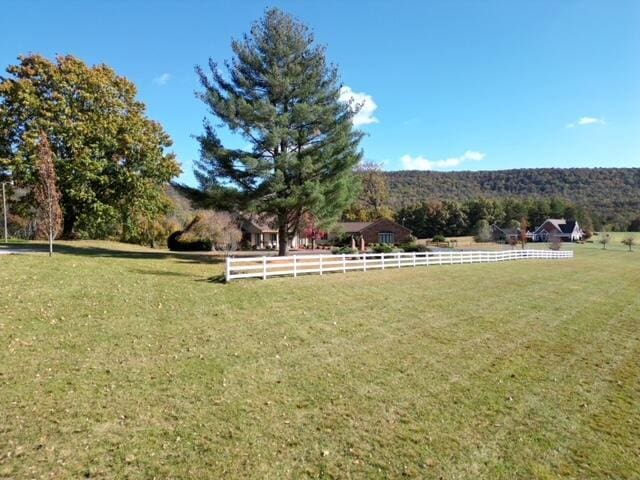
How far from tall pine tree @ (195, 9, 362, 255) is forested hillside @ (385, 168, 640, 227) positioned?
100 meters

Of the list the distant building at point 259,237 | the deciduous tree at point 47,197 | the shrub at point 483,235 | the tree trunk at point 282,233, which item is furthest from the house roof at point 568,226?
the deciduous tree at point 47,197

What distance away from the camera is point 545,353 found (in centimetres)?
890

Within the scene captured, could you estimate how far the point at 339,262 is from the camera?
60.8ft

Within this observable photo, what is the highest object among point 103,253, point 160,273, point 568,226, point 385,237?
point 568,226

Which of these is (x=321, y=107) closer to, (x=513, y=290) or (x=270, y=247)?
(x=513, y=290)

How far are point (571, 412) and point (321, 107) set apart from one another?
59.5ft

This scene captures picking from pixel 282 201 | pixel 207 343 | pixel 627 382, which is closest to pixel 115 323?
pixel 207 343

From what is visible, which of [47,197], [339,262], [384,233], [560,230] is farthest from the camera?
[560,230]

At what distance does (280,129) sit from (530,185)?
136 metres

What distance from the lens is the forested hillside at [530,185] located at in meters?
127

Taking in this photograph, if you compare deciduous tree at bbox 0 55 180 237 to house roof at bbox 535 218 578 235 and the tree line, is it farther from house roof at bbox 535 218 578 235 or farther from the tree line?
house roof at bbox 535 218 578 235

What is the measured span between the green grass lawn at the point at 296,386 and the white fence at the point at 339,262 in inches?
108

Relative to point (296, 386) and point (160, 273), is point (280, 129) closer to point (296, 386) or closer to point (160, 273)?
point (160, 273)

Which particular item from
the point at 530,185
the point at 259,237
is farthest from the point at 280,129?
the point at 530,185
